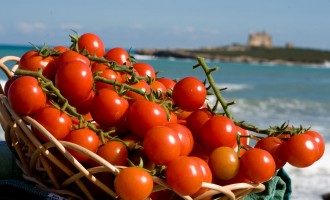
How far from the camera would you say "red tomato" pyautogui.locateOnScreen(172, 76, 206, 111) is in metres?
1.31

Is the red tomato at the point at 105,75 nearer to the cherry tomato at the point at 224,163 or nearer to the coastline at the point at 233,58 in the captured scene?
the cherry tomato at the point at 224,163

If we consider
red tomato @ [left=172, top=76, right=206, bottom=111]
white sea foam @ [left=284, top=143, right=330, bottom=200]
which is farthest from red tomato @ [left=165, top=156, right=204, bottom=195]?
white sea foam @ [left=284, top=143, right=330, bottom=200]

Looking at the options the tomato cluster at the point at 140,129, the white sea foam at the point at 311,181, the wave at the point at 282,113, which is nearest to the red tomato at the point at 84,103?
the tomato cluster at the point at 140,129

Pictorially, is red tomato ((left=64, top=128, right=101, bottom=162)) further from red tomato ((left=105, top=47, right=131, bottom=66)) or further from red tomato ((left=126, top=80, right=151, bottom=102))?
red tomato ((left=105, top=47, right=131, bottom=66))

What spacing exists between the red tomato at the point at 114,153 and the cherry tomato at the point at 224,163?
0.20 metres

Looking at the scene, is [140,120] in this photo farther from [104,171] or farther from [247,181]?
[247,181]

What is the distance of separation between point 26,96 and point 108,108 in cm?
18

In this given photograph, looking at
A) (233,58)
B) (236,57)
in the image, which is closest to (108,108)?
(233,58)

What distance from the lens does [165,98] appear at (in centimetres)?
136

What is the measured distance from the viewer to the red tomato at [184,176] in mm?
1104

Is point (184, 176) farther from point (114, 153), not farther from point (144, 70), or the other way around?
point (144, 70)

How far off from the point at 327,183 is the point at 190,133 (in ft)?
8.82

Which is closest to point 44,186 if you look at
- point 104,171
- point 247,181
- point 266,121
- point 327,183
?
point 104,171

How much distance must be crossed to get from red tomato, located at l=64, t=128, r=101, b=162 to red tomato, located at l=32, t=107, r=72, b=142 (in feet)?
0.06
